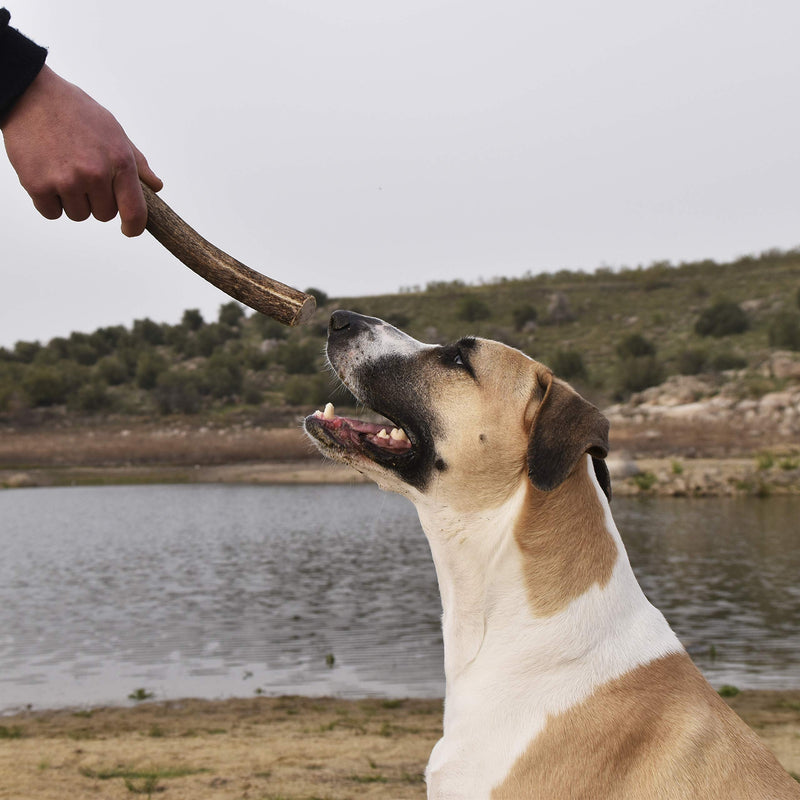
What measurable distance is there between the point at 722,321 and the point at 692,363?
8328 mm

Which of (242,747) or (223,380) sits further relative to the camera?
(223,380)

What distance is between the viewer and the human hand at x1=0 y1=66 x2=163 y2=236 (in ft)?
8.42

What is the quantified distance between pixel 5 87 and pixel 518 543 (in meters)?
2.31

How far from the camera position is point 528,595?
3.51 meters

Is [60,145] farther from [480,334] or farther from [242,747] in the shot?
[480,334]

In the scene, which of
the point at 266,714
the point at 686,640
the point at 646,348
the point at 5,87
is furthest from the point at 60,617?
the point at 646,348

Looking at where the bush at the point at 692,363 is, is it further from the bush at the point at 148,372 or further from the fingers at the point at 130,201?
the fingers at the point at 130,201

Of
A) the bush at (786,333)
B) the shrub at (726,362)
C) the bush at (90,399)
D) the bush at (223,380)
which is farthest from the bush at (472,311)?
the bush at (90,399)

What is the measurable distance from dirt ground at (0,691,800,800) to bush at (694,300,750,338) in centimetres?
4272

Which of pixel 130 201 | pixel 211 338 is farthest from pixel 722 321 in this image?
pixel 130 201

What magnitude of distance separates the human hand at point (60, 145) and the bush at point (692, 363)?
4143cm

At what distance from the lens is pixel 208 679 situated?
9.35 m

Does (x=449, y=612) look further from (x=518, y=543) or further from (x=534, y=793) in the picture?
(x=534, y=793)

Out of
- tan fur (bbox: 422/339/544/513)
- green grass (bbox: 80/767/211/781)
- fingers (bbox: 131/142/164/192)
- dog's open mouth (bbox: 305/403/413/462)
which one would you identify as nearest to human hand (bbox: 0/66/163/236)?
fingers (bbox: 131/142/164/192)
